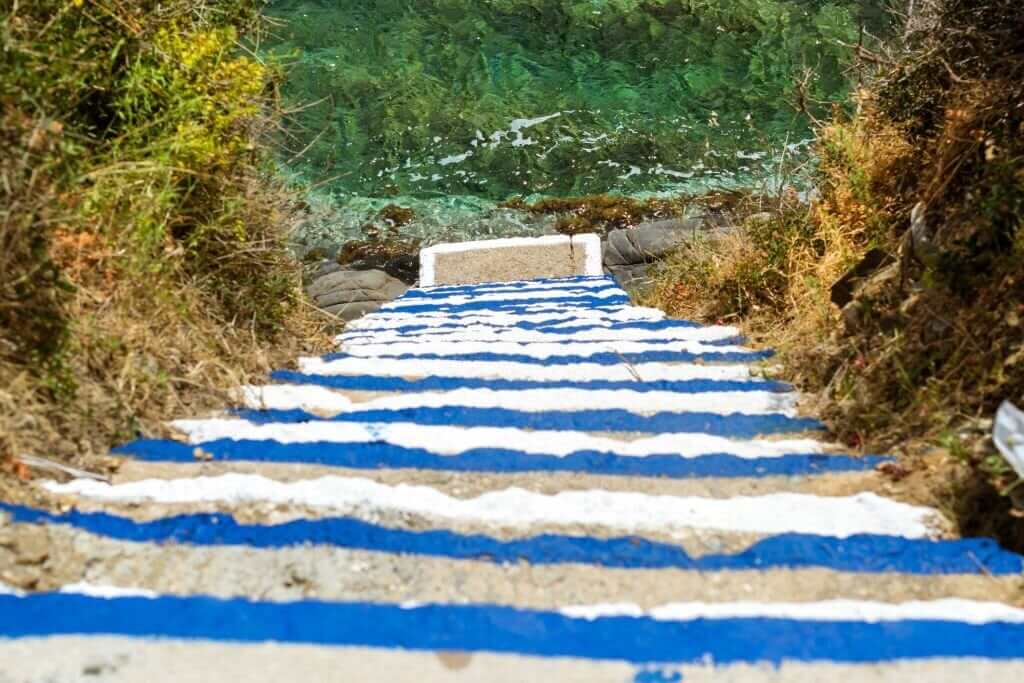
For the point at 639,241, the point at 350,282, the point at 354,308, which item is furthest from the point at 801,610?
the point at 639,241

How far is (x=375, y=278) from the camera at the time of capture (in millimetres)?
14383

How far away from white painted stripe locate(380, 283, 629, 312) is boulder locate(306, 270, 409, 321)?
17.1ft

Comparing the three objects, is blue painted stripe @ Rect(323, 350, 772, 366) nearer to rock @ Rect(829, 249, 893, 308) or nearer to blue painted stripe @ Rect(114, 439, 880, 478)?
rock @ Rect(829, 249, 893, 308)

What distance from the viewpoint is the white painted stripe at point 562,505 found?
2367 mm

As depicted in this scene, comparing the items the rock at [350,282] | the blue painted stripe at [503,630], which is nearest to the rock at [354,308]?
the rock at [350,282]

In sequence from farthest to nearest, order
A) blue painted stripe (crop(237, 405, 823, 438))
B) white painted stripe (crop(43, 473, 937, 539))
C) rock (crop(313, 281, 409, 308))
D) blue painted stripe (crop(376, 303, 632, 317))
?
rock (crop(313, 281, 409, 308)) < blue painted stripe (crop(376, 303, 632, 317)) < blue painted stripe (crop(237, 405, 823, 438)) < white painted stripe (crop(43, 473, 937, 539))

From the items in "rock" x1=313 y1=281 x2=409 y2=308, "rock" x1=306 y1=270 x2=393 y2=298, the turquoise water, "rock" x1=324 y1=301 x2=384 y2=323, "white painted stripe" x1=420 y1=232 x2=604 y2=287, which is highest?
the turquoise water

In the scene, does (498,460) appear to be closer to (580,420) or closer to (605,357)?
(580,420)

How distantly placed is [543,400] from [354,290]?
10808mm

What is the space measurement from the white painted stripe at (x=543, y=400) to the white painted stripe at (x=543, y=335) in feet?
4.45

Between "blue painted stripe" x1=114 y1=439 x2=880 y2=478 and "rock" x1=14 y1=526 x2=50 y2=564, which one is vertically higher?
"rock" x1=14 y1=526 x2=50 y2=564

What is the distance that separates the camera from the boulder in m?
13.4

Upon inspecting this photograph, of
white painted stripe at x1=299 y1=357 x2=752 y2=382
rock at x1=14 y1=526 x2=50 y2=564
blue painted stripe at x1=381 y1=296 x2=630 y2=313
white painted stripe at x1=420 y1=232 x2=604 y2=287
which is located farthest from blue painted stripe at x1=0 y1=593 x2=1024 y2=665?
white painted stripe at x1=420 y1=232 x2=604 y2=287

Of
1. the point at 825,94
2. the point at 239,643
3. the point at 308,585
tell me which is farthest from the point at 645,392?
the point at 825,94
